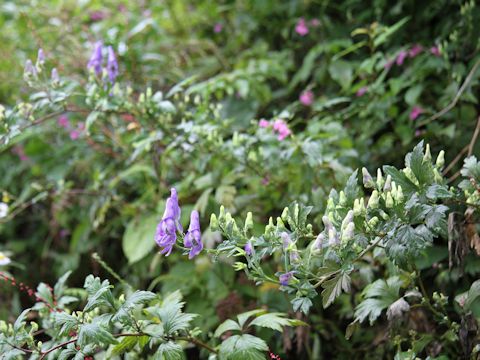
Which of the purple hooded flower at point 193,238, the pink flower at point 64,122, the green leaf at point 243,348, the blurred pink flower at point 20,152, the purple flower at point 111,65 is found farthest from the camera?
the blurred pink flower at point 20,152

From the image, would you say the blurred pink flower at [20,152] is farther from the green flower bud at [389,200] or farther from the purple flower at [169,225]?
the green flower bud at [389,200]

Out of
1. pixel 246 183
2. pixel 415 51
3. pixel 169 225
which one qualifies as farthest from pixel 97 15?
pixel 169 225

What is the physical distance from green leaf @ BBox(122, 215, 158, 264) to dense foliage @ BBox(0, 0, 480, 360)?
11 millimetres

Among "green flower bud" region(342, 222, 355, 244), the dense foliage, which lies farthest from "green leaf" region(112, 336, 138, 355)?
"green flower bud" region(342, 222, 355, 244)

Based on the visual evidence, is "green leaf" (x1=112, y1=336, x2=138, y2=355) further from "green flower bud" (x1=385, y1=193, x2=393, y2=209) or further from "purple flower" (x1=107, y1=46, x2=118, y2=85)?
"purple flower" (x1=107, y1=46, x2=118, y2=85)

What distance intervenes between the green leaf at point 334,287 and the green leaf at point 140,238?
48.5 inches

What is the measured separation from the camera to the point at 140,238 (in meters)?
2.43

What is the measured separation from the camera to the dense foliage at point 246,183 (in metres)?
1.28

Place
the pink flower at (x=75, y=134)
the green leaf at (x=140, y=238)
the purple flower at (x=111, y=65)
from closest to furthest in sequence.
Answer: the purple flower at (x=111, y=65)
the green leaf at (x=140, y=238)
the pink flower at (x=75, y=134)

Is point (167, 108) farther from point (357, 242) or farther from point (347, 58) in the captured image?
point (347, 58)

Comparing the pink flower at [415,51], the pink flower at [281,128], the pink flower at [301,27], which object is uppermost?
the pink flower at [301,27]

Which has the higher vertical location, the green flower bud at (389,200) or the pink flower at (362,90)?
the green flower bud at (389,200)

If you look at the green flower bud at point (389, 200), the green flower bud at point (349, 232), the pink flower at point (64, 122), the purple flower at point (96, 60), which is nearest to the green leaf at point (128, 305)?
the green flower bud at point (349, 232)

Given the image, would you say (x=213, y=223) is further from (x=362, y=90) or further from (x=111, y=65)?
(x=362, y=90)
